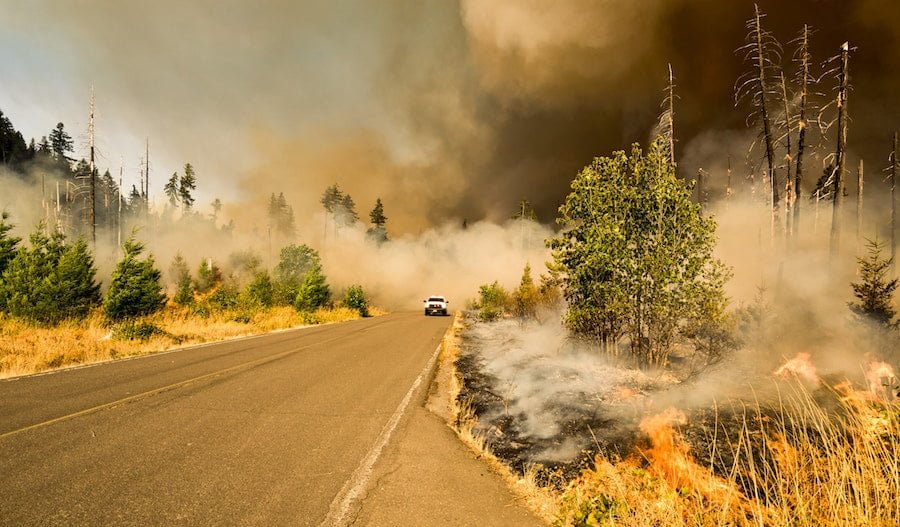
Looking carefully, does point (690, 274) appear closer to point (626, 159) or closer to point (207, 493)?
point (626, 159)

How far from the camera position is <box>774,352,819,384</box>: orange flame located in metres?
9.52

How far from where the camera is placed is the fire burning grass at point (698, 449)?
3107mm

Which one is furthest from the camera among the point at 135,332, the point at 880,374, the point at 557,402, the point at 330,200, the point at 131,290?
the point at 330,200

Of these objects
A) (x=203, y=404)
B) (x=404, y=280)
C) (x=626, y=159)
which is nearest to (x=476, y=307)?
(x=404, y=280)

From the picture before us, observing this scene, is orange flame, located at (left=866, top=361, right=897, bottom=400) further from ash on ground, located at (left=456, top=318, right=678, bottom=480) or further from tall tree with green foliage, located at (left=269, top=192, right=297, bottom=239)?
tall tree with green foliage, located at (left=269, top=192, right=297, bottom=239)

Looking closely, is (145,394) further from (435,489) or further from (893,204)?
(893,204)

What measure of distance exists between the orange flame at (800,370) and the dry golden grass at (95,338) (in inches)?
675

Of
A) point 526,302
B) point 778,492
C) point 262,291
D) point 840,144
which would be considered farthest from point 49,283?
point 840,144

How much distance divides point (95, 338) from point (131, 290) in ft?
15.7

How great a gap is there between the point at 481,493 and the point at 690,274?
740 cm

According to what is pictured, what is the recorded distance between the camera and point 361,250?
7144 centimetres

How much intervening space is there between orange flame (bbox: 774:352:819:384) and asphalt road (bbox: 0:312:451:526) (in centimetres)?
928

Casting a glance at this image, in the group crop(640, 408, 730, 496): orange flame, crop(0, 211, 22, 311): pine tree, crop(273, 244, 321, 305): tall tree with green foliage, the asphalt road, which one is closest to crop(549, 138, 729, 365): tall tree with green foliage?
crop(640, 408, 730, 496): orange flame

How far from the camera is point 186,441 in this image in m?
4.89
